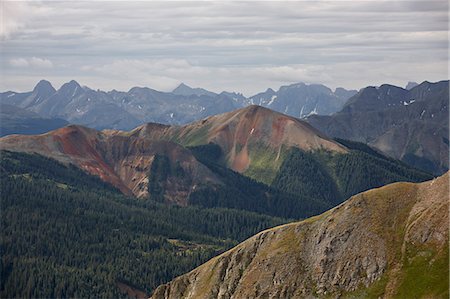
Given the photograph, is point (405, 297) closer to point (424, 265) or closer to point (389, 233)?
point (424, 265)

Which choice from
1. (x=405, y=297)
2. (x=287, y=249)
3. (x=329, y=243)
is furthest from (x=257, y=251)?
(x=405, y=297)

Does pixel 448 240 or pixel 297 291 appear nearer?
pixel 448 240

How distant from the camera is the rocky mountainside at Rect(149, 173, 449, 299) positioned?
164 m

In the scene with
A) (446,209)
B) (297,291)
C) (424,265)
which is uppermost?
(446,209)

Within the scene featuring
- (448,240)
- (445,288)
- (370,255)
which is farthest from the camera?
(370,255)

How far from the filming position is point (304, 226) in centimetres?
19225

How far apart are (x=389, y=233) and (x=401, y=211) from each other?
8.37m

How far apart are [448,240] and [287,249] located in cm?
4463

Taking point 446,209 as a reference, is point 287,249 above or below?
below

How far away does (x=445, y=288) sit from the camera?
499 ft

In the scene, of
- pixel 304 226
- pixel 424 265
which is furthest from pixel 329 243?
pixel 424 265

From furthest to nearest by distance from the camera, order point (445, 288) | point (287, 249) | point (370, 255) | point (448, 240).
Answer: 1. point (287, 249)
2. point (370, 255)
3. point (448, 240)
4. point (445, 288)

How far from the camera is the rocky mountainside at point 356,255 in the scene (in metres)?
164

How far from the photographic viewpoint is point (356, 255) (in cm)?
17625
